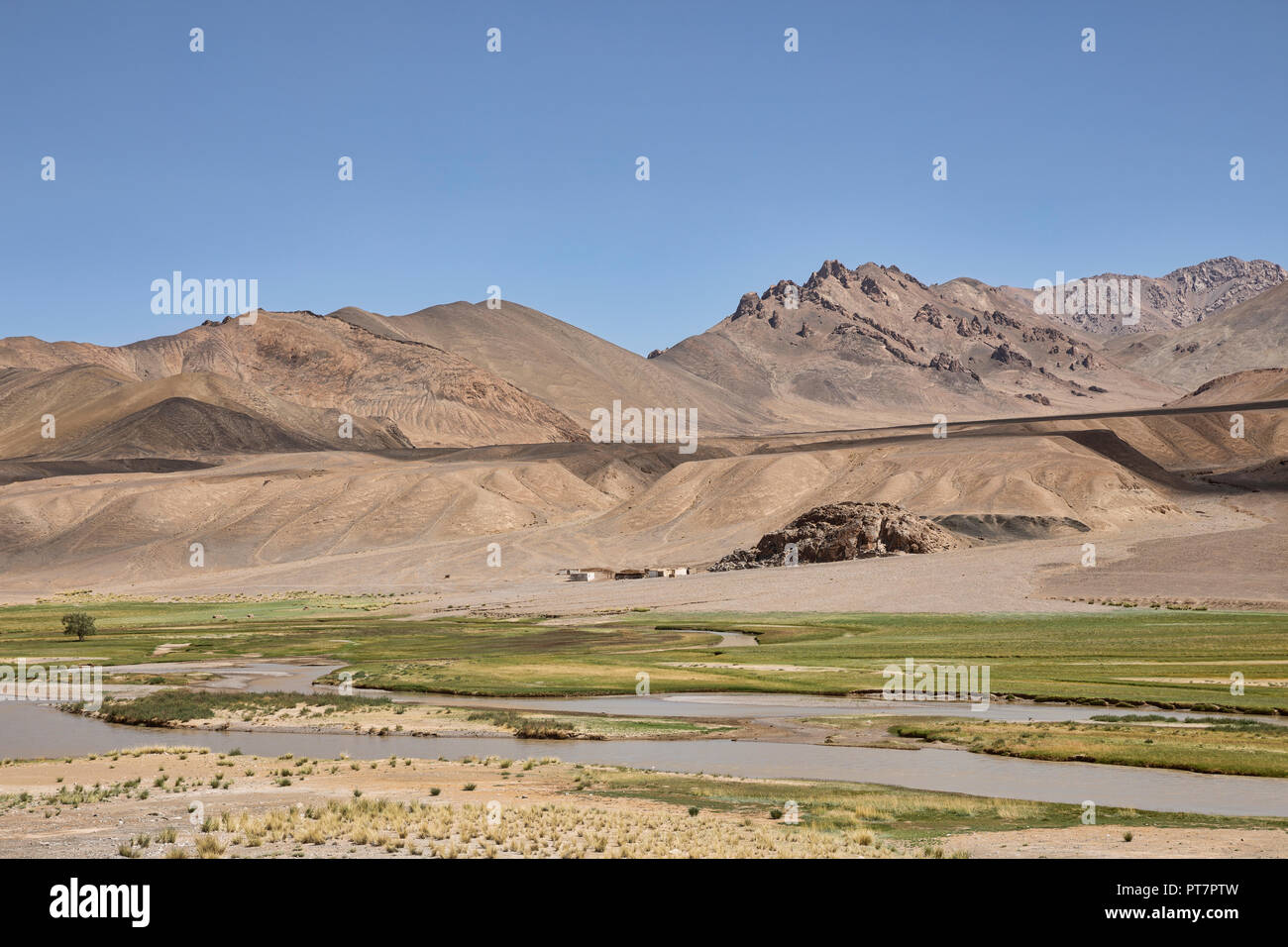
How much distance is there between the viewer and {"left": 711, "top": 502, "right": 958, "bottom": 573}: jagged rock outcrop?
4663 inches

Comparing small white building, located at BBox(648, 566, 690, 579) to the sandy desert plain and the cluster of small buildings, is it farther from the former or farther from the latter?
the sandy desert plain

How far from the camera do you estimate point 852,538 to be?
120500 millimetres

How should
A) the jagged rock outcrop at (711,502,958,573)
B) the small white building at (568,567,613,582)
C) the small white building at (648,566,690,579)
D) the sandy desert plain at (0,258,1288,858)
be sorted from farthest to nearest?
1. the small white building at (648,566,690,579)
2. the small white building at (568,567,613,582)
3. the jagged rock outcrop at (711,502,958,573)
4. the sandy desert plain at (0,258,1288,858)

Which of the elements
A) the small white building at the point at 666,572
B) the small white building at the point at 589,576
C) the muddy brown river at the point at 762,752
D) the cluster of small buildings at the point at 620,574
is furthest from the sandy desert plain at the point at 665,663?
the small white building at the point at 589,576

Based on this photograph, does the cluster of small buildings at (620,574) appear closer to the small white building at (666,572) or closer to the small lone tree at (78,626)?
the small white building at (666,572)

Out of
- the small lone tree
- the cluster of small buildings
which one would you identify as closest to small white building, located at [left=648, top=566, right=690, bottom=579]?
the cluster of small buildings

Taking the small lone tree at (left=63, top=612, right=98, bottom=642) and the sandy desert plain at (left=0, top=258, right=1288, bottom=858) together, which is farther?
A: the small lone tree at (left=63, top=612, right=98, bottom=642)

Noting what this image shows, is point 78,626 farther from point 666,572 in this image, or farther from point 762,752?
point 666,572

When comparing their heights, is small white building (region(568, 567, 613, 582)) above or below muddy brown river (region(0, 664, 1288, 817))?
above

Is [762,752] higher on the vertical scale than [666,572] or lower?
lower

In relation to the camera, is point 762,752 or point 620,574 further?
point 620,574

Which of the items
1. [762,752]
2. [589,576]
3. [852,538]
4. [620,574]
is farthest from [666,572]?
[762,752]

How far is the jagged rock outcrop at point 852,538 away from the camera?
118m

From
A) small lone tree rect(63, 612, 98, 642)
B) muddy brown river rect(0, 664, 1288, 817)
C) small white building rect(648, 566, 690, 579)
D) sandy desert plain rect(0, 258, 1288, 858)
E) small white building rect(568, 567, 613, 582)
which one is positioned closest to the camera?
sandy desert plain rect(0, 258, 1288, 858)
